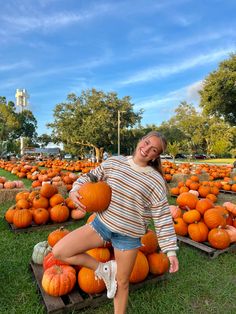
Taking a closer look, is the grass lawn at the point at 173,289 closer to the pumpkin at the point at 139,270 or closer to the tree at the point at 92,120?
the pumpkin at the point at 139,270

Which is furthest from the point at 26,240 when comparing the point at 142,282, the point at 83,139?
the point at 83,139

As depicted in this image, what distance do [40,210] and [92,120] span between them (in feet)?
67.1

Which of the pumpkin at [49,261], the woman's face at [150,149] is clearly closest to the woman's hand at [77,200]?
the woman's face at [150,149]

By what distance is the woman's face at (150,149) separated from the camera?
7.02ft

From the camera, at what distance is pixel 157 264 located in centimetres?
287

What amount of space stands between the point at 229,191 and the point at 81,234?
7.36 metres

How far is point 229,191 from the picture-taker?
8375 millimetres

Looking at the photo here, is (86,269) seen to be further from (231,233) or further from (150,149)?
(231,233)

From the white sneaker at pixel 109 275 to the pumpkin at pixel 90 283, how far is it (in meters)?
0.30

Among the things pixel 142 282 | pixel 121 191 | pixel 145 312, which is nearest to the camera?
pixel 121 191

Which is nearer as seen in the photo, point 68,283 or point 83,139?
point 68,283

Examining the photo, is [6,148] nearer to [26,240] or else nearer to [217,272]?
[26,240]

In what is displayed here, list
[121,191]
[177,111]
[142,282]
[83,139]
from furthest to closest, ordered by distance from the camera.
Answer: [177,111] < [83,139] < [142,282] < [121,191]

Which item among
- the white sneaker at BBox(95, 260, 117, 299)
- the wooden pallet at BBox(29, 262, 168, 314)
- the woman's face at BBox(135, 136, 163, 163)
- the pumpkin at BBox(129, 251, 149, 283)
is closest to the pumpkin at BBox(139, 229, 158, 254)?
the pumpkin at BBox(129, 251, 149, 283)
